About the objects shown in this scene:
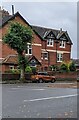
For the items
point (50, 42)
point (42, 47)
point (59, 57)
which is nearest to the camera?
point (42, 47)

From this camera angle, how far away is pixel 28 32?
143ft

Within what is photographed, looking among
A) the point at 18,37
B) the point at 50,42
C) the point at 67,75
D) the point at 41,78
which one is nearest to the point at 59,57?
the point at 50,42

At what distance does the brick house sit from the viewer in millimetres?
56938

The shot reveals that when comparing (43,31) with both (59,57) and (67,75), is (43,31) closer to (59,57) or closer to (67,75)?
(59,57)

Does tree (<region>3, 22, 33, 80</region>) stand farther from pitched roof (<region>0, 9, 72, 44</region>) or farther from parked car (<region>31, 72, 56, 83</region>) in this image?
pitched roof (<region>0, 9, 72, 44</region>)

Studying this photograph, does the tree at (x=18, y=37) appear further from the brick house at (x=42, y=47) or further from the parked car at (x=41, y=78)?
the brick house at (x=42, y=47)

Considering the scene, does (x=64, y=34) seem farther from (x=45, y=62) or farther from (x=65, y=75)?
(x=65, y=75)

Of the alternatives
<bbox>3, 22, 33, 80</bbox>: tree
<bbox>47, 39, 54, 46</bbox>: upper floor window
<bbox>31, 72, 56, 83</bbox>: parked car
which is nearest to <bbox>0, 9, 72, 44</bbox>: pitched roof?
<bbox>47, 39, 54, 46</bbox>: upper floor window

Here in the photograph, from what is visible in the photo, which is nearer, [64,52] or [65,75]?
[65,75]

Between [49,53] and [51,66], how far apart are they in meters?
5.04

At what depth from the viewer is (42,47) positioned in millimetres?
64750

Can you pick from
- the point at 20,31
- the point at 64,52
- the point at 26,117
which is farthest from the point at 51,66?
the point at 26,117

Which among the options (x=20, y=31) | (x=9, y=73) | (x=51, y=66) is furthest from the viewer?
(x=51, y=66)

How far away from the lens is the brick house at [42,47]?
5694 cm
